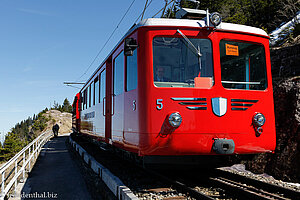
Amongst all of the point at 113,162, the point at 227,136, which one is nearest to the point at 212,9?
the point at 113,162

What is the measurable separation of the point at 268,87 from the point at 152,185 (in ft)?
10.1

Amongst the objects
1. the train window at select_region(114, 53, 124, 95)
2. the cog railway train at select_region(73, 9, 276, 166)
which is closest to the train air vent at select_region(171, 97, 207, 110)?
the cog railway train at select_region(73, 9, 276, 166)

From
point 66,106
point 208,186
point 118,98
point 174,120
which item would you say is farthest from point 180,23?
point 66,106

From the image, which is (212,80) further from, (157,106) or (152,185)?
(152,185)

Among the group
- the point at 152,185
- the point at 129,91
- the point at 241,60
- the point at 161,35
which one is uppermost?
the point at 161,35

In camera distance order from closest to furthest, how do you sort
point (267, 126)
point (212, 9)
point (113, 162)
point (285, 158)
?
point (267, 126), point (285, 158), point (113, 162), point (212, 9)

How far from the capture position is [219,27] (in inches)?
212

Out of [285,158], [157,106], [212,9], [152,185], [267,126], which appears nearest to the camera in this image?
[157,106]

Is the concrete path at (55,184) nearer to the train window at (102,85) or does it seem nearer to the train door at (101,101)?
the train door at (101,101)

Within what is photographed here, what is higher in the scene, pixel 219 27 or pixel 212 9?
pixel 212 9

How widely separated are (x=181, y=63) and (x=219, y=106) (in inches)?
41.4

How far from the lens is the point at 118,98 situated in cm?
679

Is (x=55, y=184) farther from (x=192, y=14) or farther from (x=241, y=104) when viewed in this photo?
(x=192, y=14)

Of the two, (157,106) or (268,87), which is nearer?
(157,106)
